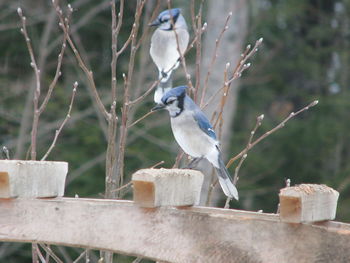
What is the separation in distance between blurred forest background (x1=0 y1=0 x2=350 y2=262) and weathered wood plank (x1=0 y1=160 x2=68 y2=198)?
5.48 m

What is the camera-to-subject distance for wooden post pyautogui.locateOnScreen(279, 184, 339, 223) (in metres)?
2.17

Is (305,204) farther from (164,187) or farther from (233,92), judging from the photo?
(233,92)

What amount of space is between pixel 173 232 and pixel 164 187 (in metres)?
0.14

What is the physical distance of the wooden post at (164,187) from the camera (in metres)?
2.37

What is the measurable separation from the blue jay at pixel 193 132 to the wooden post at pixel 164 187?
737mm

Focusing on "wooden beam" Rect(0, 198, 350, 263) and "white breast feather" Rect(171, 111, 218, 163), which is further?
"white breast feather" Rect(171, 111, 218, 163)

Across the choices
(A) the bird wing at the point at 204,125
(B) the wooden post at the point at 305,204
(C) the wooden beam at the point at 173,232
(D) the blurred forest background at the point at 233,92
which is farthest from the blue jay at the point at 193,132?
(D) the blurred forest background at the point at 233,92

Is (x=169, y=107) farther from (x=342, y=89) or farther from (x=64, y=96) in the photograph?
(x=342, y=89)

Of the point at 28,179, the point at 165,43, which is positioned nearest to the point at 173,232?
the point at 28,179

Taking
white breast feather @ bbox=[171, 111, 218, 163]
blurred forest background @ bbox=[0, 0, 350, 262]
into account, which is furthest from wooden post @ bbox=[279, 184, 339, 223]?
blurred forest background @ bbox=[0, 0, 350, 262]

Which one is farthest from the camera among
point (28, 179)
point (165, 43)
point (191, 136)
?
point (165, 43)

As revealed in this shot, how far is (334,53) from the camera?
1179cm

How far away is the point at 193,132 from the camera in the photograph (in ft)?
11.2

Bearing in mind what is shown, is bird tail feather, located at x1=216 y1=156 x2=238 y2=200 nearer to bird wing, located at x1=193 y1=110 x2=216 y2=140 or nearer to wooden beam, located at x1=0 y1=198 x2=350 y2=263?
bird wing, located at x1=193 y1=110 x2=216 y2=140
